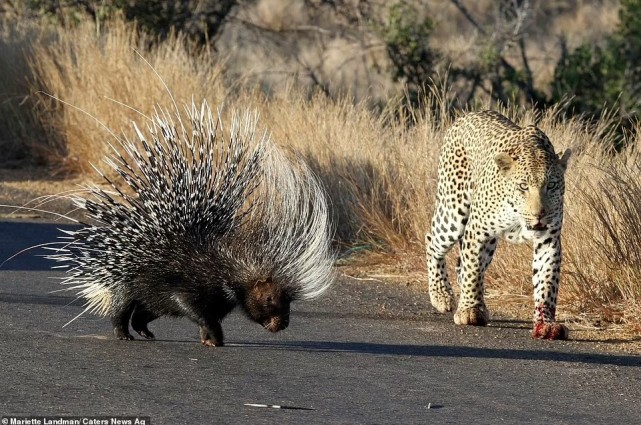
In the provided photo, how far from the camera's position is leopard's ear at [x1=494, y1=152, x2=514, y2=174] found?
24.3ft

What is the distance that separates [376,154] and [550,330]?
3742 millimetres

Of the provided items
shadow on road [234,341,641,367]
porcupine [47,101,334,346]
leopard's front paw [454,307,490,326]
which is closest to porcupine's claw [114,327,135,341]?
porcupine [47,101,334,346]

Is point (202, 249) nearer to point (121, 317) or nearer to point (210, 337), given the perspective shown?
point (210, 337)

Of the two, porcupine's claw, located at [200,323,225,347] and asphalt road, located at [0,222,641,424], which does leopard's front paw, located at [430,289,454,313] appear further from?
porcupine's claw, located at [200,323,225,347]

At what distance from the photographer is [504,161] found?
24.4 feet

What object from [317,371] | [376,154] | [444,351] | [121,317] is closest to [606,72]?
[376,154]

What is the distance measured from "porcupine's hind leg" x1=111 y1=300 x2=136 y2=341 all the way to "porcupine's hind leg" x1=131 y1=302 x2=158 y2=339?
0.10 ft

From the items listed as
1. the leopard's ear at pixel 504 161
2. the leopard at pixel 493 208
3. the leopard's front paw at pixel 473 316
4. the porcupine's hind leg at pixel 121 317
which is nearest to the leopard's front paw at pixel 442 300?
the leopard at pixel 493 208

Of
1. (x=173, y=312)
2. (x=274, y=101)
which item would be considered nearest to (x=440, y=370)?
(x=173, y=312)

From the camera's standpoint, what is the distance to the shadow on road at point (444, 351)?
23.2 feet

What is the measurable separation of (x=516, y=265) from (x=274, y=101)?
4600 millimetres

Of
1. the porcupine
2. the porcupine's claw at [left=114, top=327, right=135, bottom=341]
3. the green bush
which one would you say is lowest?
the porcupine's claw at [left=114, top=327, right=135, bottom=341]

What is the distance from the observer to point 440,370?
666 centimetres

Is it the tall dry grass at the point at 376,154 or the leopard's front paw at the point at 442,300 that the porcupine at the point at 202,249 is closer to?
the leopard's front paw at the point at 442,300
